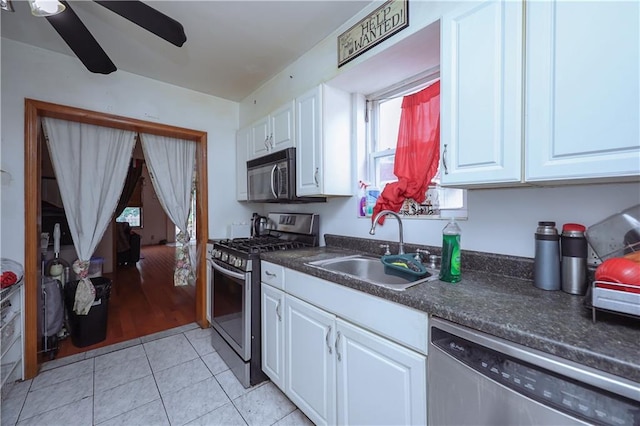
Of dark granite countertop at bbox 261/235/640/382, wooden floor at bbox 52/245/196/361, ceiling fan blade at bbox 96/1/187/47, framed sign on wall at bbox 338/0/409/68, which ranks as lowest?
wooden floor at bbox 52/245/196/361

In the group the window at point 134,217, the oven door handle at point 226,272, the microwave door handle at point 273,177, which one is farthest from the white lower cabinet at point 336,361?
the window at point 134,217

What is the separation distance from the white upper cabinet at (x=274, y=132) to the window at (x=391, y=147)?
0.63m

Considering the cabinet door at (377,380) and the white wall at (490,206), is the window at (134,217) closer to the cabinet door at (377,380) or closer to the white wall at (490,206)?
the white wall at (490,206)

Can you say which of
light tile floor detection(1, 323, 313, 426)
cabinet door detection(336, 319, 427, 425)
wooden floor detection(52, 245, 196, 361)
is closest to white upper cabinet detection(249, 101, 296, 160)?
cabinet door detection(336, 319, 427, 425)

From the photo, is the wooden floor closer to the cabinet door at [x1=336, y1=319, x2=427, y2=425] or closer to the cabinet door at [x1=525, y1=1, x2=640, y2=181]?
the cabinet door at [x1=336, y1=319, x2=427, y2=425]

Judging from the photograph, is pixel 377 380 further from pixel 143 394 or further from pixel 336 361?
pixel 143 394

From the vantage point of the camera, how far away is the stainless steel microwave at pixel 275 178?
2.11 meters

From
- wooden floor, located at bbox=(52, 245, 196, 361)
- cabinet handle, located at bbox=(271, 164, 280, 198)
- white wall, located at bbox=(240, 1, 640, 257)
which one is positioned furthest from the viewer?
wooden floor, located at bbox=(52, 245, 196, 361)

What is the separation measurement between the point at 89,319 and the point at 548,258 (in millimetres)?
3334

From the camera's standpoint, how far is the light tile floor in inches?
61.6

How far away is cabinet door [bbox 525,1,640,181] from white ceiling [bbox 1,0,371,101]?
42.9 inches

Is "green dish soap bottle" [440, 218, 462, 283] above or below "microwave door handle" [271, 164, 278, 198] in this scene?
below

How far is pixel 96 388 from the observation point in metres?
1.83

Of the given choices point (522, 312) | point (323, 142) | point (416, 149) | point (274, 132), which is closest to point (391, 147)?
point (416, 149)
